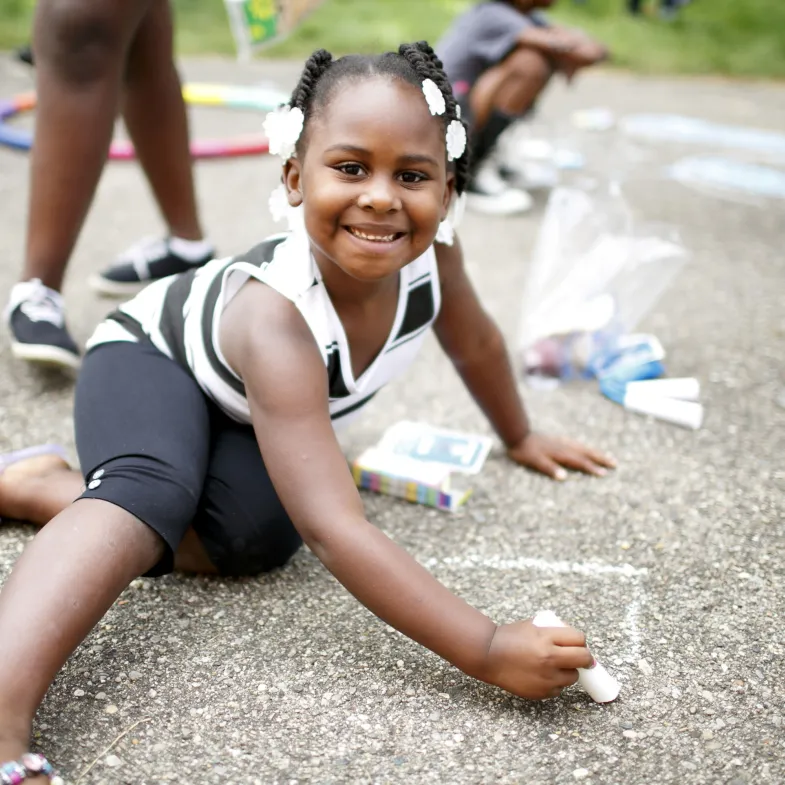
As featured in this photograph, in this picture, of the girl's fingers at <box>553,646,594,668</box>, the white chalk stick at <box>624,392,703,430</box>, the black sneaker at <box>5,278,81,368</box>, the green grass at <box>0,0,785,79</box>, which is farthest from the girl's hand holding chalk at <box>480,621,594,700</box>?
the green grass at <box>0,0,785,79</box>

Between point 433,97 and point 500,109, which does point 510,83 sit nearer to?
point 500,109

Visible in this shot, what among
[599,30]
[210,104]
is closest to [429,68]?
[210,104]

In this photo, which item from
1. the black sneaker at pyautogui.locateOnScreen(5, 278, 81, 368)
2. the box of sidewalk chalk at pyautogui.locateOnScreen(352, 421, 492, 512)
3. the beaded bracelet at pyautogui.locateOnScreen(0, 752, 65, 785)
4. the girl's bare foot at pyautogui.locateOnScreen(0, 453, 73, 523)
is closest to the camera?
the beaded bracelet at pyautogui.locateOnScreen(0, 752, 65, 785)

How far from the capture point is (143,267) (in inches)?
108

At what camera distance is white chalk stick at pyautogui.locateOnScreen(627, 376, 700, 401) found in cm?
234

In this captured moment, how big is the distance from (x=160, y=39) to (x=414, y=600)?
67.4 inches

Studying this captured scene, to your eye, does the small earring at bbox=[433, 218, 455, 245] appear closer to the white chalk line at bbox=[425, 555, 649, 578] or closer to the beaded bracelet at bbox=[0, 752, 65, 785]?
the white chalk line at bbox=[425, 555, 649, 578]

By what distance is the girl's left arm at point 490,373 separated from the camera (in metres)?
1.86

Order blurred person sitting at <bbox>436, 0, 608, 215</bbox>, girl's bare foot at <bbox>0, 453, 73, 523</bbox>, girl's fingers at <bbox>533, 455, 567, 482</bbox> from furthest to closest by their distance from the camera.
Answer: blurred person sitting at <bbox>436, 0, 608, 215</bbox> < girl's fingers at <bbox>533, 455, 567, 482</bbox> < girl's bare foot at <bbox>0, 453, 73, 523</bbox>

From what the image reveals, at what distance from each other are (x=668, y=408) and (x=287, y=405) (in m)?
1.17

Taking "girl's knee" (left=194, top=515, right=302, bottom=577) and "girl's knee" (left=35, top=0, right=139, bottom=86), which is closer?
"girl's knee" (left=194, top=515, right=302, bottom=577)

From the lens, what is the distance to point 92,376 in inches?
69.2

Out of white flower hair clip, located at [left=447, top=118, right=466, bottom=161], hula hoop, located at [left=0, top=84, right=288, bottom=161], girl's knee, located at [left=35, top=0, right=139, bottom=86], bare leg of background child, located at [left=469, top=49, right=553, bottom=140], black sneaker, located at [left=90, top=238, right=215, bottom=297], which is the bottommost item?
hula hoop, located at [left=0, top=84, right=288, bottom=161]

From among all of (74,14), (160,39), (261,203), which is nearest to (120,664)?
(74,14)
